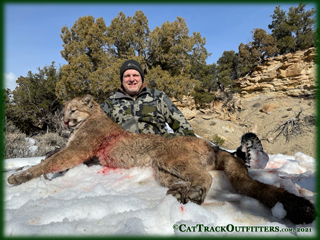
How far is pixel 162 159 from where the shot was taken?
2797 mm

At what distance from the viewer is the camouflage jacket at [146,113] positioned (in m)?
4.37

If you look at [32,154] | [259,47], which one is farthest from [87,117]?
[259,47]

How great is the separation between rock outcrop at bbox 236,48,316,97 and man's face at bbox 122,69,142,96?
862 inches

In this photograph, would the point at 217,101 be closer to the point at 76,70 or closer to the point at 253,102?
the point at 253,102

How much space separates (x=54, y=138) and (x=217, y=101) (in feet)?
67.7

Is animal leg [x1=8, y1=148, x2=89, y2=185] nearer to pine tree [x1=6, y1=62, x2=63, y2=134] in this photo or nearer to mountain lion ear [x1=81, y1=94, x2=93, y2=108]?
mountain lion ear [x1=81, y1=94, x2=93, y2=108]

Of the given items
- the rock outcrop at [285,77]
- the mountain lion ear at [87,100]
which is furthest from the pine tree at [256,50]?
the mountain lion ear at [87,100]

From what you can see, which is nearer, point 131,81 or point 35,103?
point 131,81

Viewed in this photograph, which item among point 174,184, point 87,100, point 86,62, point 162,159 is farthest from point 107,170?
point 86,62

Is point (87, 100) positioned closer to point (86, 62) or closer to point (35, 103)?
point (86, 62)

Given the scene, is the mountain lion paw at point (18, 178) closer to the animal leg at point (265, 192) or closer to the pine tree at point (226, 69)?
the animal leg at point (265, 192)

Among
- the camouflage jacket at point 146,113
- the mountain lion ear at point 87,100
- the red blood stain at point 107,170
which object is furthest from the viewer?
the camouflage jacket at point 146,113

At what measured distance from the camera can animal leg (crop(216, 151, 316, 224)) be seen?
167 centimetres

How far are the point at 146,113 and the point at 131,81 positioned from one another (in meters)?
1.04
